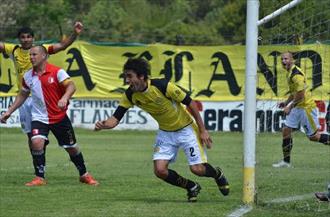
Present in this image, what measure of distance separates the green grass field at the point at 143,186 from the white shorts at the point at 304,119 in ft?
2.05

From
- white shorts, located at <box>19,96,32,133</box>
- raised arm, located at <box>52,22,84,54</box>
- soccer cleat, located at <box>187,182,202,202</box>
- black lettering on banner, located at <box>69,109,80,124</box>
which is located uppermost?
raised arm, located at <box>52,22,84,54</box>

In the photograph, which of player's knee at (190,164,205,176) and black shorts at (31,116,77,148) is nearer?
player's knee at (190,164,205,176)

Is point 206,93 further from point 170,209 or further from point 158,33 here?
point 158,33

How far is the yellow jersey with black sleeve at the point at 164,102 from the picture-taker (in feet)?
32.9

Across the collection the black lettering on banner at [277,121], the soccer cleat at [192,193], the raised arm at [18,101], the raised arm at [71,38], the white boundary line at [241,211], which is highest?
the raised arm at [71,38]

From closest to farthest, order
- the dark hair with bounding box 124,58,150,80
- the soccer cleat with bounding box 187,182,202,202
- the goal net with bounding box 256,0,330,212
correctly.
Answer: the dark hair with bounding box 124,58,150,80
the soccer cleat with bounding box 187,182,202,202
the goal net with bounding box 256,0,330,212

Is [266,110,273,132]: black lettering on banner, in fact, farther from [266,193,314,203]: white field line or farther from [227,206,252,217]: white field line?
[227,206,252,217]: white field line

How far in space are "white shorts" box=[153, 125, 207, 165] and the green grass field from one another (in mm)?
511

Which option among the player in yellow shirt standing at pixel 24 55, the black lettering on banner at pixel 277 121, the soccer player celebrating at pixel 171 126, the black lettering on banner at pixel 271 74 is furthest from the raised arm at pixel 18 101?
the black lettering on banner at pixel 277 121

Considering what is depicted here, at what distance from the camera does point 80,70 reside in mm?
24875

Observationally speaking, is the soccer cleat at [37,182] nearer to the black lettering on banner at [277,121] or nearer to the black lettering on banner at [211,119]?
the black lettering on banner at [277,121]

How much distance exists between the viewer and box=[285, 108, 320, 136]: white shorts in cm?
1581

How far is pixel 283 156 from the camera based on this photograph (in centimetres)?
1570

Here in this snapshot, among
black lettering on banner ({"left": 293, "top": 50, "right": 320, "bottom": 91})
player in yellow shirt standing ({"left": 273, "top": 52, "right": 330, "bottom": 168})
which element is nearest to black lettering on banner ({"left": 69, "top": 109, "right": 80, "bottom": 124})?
black lettering on banner ({"left": 293, "top": 50, "right": 320, "bottom": 91})
